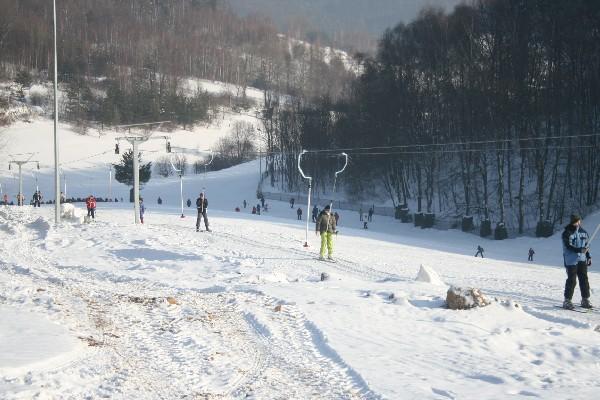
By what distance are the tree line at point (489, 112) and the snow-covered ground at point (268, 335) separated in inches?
1006

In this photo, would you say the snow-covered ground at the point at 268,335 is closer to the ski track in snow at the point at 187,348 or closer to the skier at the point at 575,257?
the ski track in snow at the point at 187,348

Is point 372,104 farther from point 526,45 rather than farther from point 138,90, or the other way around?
point 138,90

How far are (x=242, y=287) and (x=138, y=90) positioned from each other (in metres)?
112

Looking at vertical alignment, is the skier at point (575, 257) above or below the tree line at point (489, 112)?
below

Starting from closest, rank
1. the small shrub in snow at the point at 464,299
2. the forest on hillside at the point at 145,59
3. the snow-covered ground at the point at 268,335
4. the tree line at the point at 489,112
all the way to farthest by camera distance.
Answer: the snow-covered ground at the point at 268,335 → the small shrub in snow at the point at 464,299 → the tree line at the point at 489,112 → the forest on hillside at the point at 145,59

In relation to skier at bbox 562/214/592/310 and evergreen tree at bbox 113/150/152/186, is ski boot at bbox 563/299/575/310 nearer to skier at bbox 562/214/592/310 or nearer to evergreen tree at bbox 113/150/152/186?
skier at bbox 562/214/592/310

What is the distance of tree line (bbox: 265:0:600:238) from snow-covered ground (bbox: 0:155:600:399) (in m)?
25.6

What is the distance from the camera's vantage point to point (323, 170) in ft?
242

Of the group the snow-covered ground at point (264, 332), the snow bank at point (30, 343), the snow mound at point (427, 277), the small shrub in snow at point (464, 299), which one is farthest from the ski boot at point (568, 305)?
the snow bank at point (30, 343)

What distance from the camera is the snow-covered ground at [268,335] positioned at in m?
6.41

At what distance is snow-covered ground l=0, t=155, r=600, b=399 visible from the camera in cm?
641

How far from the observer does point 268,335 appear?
8.52m

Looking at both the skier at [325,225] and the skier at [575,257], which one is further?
the skier at [325,225]

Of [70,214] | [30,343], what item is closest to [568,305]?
[30,343]
